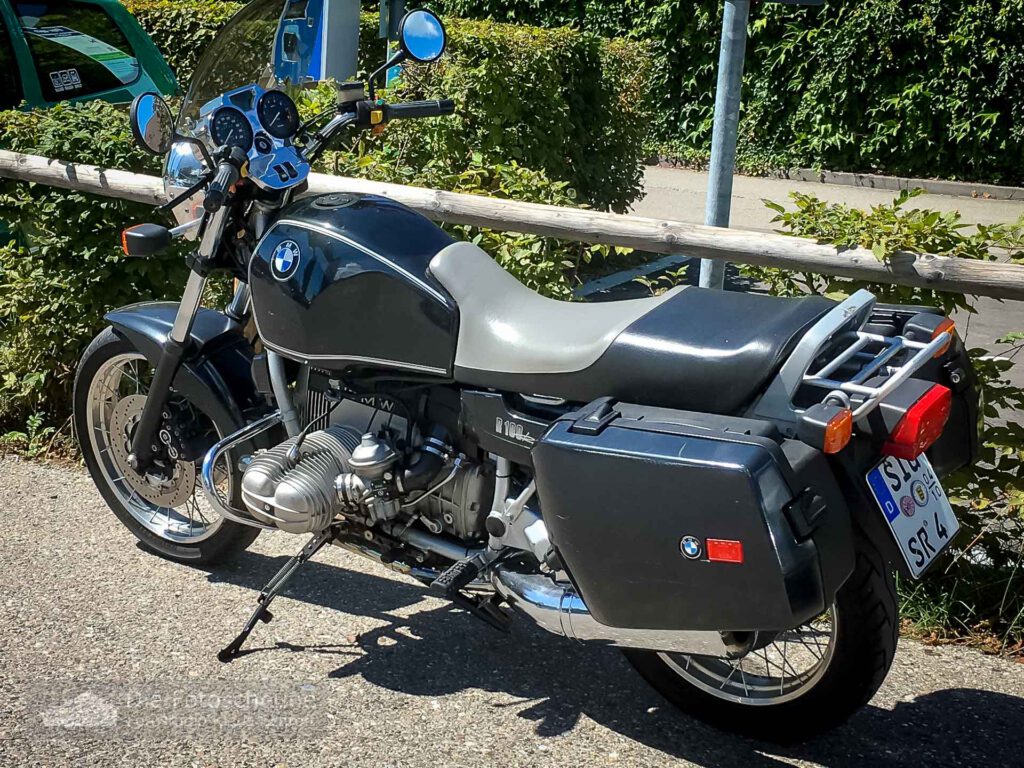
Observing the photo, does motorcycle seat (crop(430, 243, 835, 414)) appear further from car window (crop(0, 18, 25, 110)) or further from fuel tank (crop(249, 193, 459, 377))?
car window (crop(0, 18, 25, 110))

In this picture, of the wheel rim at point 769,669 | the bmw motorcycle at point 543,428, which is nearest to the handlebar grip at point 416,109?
the bmw motorcycle at point 543,428

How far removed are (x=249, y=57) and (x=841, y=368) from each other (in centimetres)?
265

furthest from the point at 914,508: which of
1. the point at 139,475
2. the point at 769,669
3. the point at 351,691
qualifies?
the point at 139,475

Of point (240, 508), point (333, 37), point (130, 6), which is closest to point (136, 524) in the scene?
point (240, 508)

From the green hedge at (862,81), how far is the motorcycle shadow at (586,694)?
1038 cm

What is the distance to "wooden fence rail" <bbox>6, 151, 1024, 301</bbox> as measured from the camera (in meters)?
3.52

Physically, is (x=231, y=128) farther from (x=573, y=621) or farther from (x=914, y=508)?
Result: (x=914, y=508)

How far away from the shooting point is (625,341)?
273 cm

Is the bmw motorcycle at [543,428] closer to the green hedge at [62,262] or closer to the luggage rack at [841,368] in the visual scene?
the luggage rack at [841,368]

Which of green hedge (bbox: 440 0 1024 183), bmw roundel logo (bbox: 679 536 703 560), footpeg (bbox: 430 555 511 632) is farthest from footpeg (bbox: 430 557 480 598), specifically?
green hedge (bbox: 440 0 1024 183)

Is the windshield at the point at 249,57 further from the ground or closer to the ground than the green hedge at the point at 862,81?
further from the ground

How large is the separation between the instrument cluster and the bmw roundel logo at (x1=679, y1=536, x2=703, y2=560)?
1709 mm

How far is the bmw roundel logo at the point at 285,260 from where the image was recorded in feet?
10.7

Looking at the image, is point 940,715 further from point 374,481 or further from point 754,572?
point 374,481
